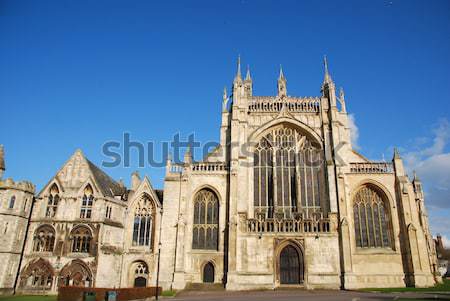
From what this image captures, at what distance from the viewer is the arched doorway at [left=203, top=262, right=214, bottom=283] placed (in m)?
34.6

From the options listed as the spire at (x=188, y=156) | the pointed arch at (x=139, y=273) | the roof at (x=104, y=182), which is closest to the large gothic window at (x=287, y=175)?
the spire at (x=188, y=156)

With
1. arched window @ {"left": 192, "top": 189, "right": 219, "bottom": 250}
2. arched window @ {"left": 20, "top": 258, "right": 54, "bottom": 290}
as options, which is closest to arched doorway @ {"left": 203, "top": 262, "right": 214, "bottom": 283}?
arched window @ {"left": 192, "top": 189, "right": 219, "bottom": 250}

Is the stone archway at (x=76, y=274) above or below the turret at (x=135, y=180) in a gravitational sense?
below

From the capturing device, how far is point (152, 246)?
36375mm

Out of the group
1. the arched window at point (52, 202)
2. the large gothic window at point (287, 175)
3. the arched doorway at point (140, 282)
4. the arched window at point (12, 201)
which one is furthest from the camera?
the large gothic window at point (287, 175)

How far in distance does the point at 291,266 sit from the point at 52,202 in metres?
24.8

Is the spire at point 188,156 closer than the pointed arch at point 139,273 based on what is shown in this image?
No

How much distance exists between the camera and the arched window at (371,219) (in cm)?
3577

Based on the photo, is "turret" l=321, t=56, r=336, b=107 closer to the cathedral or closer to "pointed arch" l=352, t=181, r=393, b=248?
the cathedral

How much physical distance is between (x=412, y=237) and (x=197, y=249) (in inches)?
820

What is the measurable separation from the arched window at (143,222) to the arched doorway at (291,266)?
1361cm

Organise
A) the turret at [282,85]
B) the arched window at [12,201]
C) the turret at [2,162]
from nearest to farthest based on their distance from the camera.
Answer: the arched window at [12,201]
the turret at [2,162]
the turret at [282,85]

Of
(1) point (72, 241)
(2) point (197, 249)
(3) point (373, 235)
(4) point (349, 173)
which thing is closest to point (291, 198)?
(4) point (349, 173)

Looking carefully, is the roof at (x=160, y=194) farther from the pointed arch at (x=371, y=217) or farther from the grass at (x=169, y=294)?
the pointed arch at (x=371, y=217)
